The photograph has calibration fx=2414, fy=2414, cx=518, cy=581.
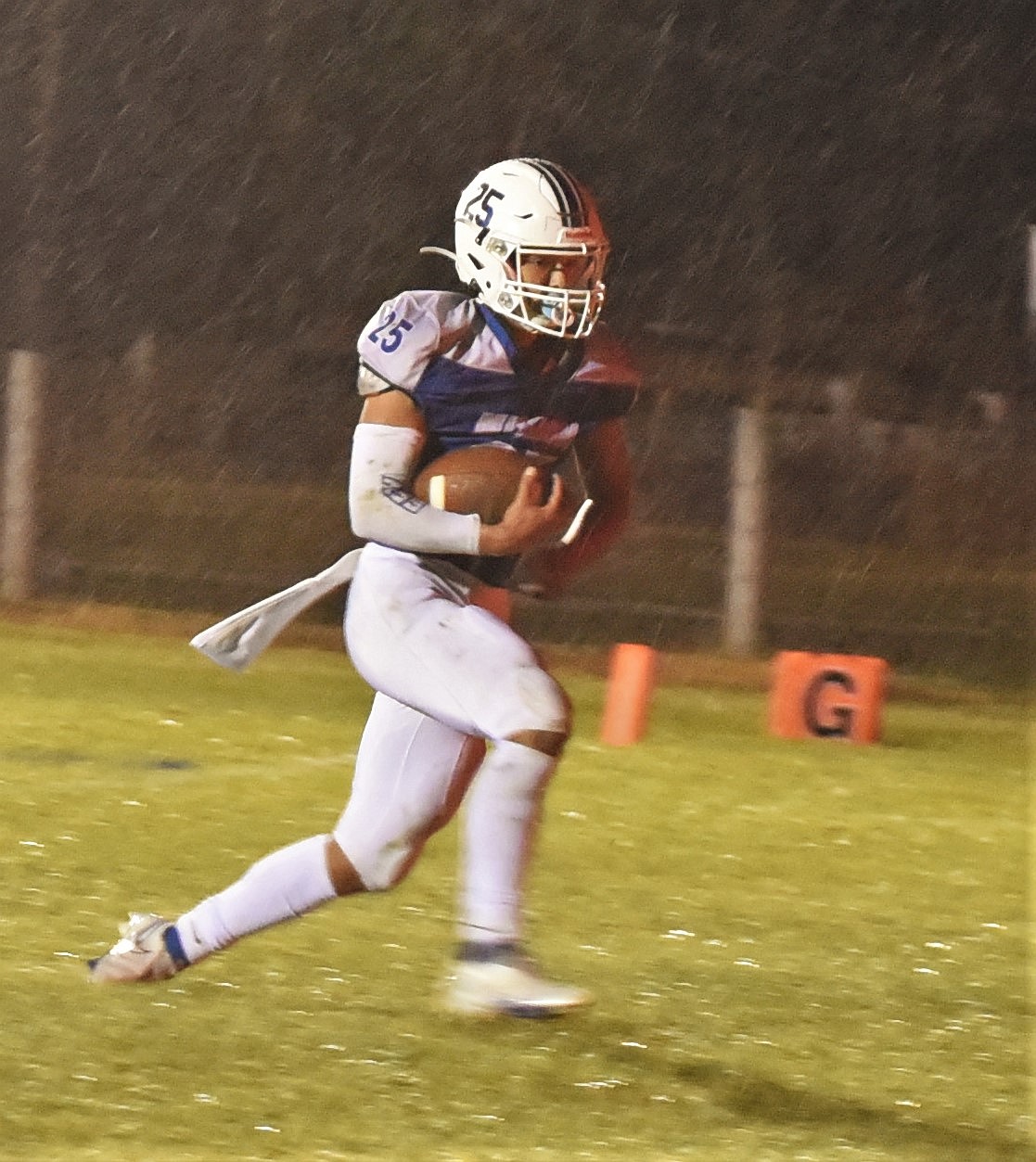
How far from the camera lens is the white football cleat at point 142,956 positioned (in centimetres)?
470

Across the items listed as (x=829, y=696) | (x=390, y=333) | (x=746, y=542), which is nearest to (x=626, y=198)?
(x=746, y=542)

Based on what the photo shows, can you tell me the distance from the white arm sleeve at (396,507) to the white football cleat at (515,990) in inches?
30.4

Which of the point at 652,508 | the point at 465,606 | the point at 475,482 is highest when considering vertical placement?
the point at 652,508

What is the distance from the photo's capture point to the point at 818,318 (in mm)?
18453

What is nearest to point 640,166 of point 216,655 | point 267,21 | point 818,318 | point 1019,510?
point 818,318

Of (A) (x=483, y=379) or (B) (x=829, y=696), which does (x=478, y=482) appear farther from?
(B) (x=829, y=696)

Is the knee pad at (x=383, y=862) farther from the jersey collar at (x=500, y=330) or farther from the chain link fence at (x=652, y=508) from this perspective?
the chain link fence at (x=652, y=508)

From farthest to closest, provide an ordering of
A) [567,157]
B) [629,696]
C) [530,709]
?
[567,157] → [629,696] → [530,709]

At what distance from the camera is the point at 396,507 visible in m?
4.48

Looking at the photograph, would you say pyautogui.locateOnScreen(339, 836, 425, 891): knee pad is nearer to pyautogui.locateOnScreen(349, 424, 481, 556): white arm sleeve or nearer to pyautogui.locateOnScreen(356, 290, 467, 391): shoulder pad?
pyautogui.locateOnScreen(349, 424, 481, 556): white arm sleeve

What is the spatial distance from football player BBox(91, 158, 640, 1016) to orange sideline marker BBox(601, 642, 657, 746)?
465cm

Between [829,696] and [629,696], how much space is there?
89 centimetres

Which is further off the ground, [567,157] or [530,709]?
[567,157]

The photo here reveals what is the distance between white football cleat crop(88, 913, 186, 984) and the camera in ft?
15.4
